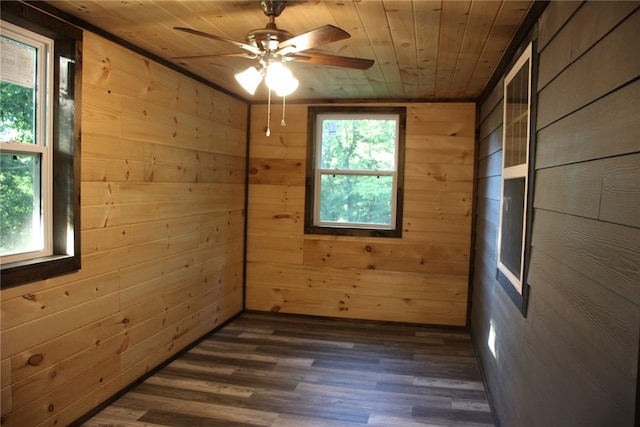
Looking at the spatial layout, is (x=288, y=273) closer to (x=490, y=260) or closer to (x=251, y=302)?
(x=251, y=302)

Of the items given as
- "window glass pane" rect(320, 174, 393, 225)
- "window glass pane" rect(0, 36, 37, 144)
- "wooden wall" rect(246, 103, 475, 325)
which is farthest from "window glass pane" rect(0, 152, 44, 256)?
"window glass pane" rect(320, 174, 393, 225)

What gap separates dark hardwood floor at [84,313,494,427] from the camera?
293cm

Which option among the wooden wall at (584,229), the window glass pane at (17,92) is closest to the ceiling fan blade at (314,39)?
the wooden wall at (584,229)

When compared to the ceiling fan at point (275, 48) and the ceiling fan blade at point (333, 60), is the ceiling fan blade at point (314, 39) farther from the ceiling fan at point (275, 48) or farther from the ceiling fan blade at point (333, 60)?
the ceiling fan blade at point (333, 60)

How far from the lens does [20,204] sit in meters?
2.42

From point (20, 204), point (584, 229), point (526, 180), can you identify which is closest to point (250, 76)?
point (20, 204)

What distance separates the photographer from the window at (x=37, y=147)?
7.59ft

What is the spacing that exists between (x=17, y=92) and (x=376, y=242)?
10.9 feet

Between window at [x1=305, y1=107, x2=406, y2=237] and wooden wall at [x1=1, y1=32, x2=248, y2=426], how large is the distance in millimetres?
986

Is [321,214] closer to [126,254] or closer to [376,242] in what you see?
[376,242]

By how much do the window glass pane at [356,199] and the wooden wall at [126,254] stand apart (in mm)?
1097

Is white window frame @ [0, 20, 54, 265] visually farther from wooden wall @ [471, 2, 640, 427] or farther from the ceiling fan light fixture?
wooden wall @ [471, 2, 640, 427]

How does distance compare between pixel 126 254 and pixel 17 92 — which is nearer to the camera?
pixel 17 92

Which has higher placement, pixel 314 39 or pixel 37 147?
pixel 314 39
